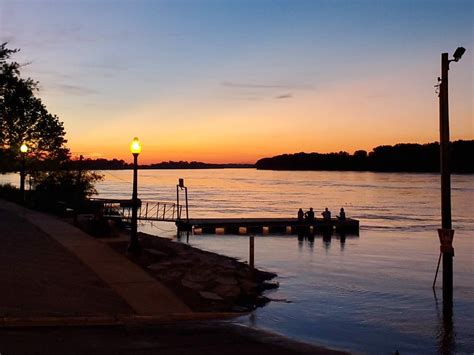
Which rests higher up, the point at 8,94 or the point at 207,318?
the point at 8,94

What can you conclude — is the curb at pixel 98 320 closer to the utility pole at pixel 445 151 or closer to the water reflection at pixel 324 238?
the utility pole at pixel 445 151

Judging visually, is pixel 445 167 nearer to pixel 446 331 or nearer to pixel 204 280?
pixel 446 331

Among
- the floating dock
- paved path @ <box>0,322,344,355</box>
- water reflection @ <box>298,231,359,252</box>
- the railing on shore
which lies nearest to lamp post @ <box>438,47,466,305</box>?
paved path @ <box>0,322,344,355</box>

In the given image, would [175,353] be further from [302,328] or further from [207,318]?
[302,328]

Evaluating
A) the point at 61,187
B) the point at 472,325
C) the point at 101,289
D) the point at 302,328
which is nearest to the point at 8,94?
the point at 61,187

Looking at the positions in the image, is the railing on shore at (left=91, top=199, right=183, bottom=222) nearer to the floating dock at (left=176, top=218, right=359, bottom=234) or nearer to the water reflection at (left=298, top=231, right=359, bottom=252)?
the floating dock at (left=176, top=218, right=359, bottom=234)

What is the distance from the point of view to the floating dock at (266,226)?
4506 cm

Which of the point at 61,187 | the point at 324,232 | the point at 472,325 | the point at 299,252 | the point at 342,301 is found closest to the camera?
the point at 472,325

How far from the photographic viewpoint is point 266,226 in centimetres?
4619

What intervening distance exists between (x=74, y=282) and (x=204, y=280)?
12.5ft

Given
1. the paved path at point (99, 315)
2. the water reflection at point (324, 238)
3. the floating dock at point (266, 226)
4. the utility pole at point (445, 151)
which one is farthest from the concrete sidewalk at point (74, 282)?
the floating dock at point (266, 226)

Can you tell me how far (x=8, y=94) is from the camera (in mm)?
29016

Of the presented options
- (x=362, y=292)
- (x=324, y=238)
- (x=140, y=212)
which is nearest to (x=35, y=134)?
(x=140, y=212)

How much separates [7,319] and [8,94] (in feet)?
72.1
